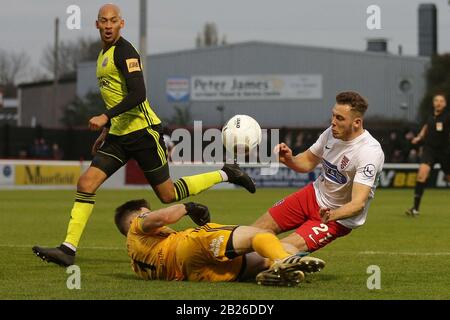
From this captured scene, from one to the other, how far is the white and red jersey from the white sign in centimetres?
6250

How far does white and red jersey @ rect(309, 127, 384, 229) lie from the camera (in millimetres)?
9016

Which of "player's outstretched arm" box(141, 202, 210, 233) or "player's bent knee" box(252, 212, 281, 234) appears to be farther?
"player's bent knee" box(252, 212, 281, 234)

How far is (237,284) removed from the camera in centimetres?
870

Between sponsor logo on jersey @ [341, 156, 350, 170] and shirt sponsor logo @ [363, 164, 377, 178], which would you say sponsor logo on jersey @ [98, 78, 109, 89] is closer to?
sponsor logo on jersey @ [341, 156, 350, 170]

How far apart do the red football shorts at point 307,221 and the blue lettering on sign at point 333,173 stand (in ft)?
0.97

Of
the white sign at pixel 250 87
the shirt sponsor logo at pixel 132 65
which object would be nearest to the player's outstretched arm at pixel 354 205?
the shirt sponsor logo at pixel 132 65

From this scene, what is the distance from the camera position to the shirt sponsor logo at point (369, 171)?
351 inches

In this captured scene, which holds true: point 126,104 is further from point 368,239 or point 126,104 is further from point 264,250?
point 368,239

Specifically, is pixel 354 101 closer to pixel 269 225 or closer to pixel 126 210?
pixel 269 225

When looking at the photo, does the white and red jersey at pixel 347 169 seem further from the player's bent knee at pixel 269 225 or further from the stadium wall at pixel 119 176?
the stadium wall at pixel 119 176

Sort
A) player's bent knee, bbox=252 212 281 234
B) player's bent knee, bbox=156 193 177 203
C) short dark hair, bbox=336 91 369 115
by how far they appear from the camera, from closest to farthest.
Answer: short dark hair, bbox=336 91 369 115
player's bent knee, bbox=252 212 281 234
player's bent knee, bbox=156 193 177 203

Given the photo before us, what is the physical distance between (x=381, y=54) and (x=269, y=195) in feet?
138

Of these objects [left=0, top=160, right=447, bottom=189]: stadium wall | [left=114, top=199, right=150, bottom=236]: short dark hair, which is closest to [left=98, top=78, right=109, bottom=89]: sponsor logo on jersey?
[left=114, top=199, right=150, bottom=236]: short dark hair
